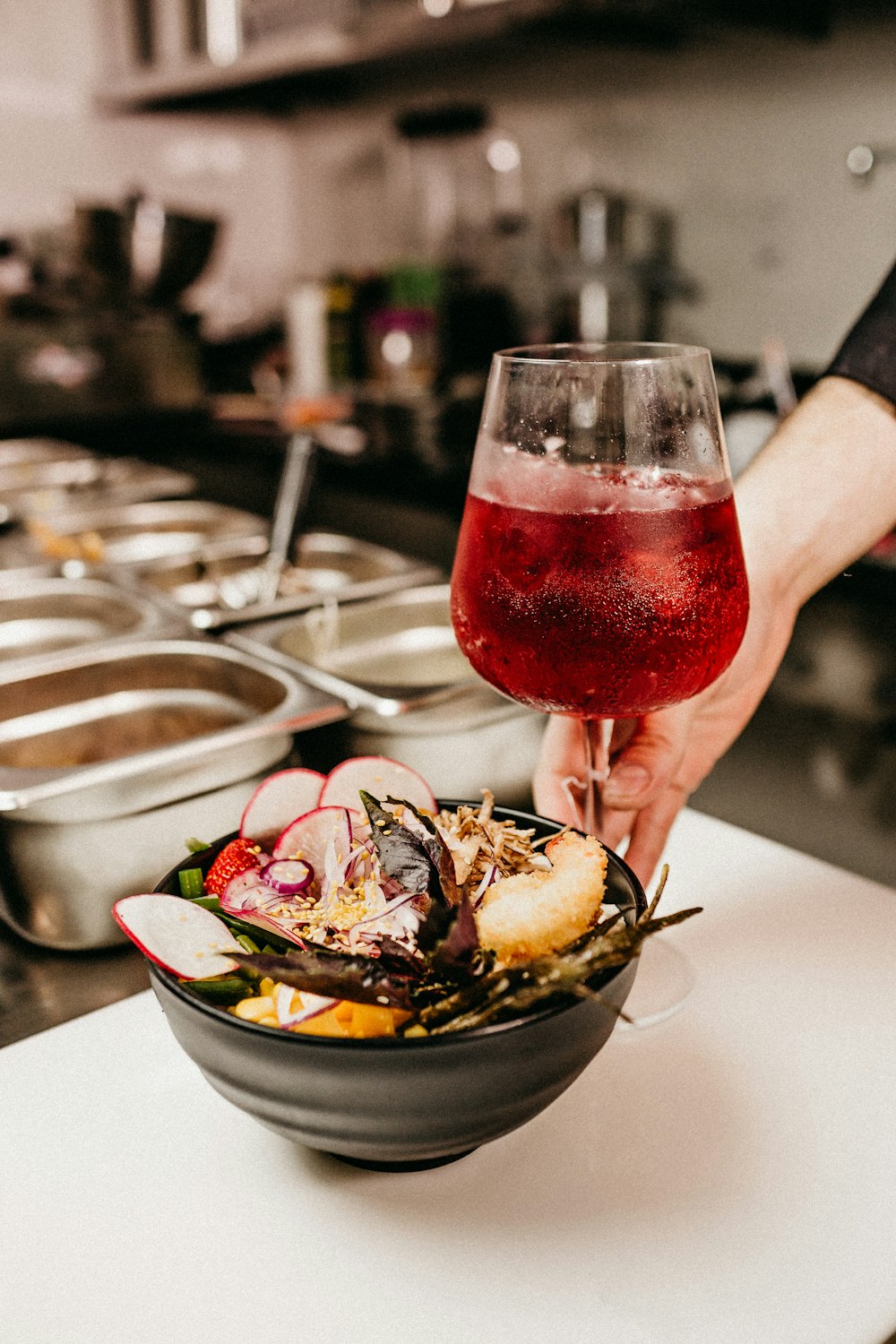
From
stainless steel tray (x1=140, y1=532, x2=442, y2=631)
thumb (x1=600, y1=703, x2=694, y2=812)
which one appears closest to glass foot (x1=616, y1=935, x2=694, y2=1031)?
thumb (x1=600, y1=703, x2=694, y2=812)

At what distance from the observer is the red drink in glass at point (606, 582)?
702 millimetres

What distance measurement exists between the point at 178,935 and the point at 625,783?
391mm

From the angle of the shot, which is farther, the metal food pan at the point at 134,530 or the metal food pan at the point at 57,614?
the metal food pan at the point at 134,530

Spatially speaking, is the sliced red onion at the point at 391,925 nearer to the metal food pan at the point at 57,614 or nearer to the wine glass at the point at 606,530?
the wine glass at the point at 606,530

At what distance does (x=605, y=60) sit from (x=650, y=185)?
371 mm

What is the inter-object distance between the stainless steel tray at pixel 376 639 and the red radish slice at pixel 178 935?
2.23 feet

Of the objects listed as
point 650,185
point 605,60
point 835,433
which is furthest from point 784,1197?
point 605,60

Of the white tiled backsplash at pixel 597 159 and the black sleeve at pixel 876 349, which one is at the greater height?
the white tiled backsplash at pixel 597 159

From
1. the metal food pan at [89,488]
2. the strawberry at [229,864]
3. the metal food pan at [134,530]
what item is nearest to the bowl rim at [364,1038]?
the strawberry at [229,864]

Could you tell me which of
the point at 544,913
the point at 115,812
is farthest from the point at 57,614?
the point at 544,913

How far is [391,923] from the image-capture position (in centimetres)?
65

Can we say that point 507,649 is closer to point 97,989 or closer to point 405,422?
point 97,989

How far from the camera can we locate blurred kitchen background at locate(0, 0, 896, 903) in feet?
7.51

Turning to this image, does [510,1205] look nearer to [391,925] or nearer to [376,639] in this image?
[391,925]
